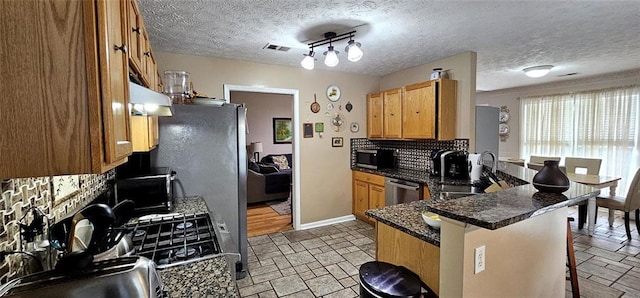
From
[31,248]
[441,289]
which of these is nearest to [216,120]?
[31,248]

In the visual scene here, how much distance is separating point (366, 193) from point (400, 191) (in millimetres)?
750

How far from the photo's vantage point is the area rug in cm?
504

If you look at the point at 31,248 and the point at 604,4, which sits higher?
the point at 604,4

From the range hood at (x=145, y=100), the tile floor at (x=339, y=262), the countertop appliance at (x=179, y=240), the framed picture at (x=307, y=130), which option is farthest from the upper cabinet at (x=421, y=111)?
the range hood at (x=145, y=100)

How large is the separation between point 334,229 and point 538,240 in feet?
9.26

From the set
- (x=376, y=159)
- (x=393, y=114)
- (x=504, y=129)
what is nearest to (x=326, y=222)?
(x=376, y=159)

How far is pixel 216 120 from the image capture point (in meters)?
2.56

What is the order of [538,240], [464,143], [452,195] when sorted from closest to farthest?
1. [538,240]
2. [452,195]
3. [464,143]

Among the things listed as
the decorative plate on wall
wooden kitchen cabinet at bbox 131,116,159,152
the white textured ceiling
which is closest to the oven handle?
the decorative plate on wall

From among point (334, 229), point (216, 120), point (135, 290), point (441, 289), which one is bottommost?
point (334, 229)

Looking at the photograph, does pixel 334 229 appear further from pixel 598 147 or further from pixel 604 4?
pixel 598 147

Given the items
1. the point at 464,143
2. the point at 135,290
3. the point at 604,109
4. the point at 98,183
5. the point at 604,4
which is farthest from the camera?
the point at 604,109

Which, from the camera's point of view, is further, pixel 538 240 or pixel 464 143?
pixel 464 143

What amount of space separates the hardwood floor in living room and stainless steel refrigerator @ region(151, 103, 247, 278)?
1342 mm
